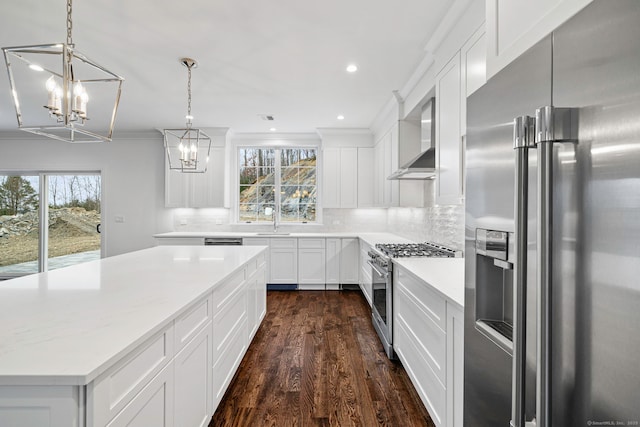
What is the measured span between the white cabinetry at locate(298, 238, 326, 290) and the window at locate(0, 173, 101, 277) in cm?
371

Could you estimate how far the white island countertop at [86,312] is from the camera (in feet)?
2.71

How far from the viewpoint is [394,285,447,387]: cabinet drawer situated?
161 centimetres

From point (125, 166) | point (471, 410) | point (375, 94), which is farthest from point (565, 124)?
point (125, 166)

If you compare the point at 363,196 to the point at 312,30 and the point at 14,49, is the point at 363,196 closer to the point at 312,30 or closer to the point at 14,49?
the point at 312,30

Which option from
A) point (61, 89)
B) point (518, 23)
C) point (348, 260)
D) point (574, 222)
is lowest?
point (348, 260)

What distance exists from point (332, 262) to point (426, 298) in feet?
10.6

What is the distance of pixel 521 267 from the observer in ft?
2.24

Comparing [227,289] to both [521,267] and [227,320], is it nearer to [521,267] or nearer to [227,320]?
[227,320]

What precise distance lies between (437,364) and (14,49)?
7.97ft

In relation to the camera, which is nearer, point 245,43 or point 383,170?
point 245,43

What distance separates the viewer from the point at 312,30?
2.39 meters

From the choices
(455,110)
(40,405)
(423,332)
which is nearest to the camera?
(40,405)

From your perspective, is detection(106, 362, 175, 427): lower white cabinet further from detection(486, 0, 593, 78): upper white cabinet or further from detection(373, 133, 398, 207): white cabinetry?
detection(373, 133, 398, 207): white cabinetry

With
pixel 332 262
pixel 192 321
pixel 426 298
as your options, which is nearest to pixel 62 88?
pixel 192 321
